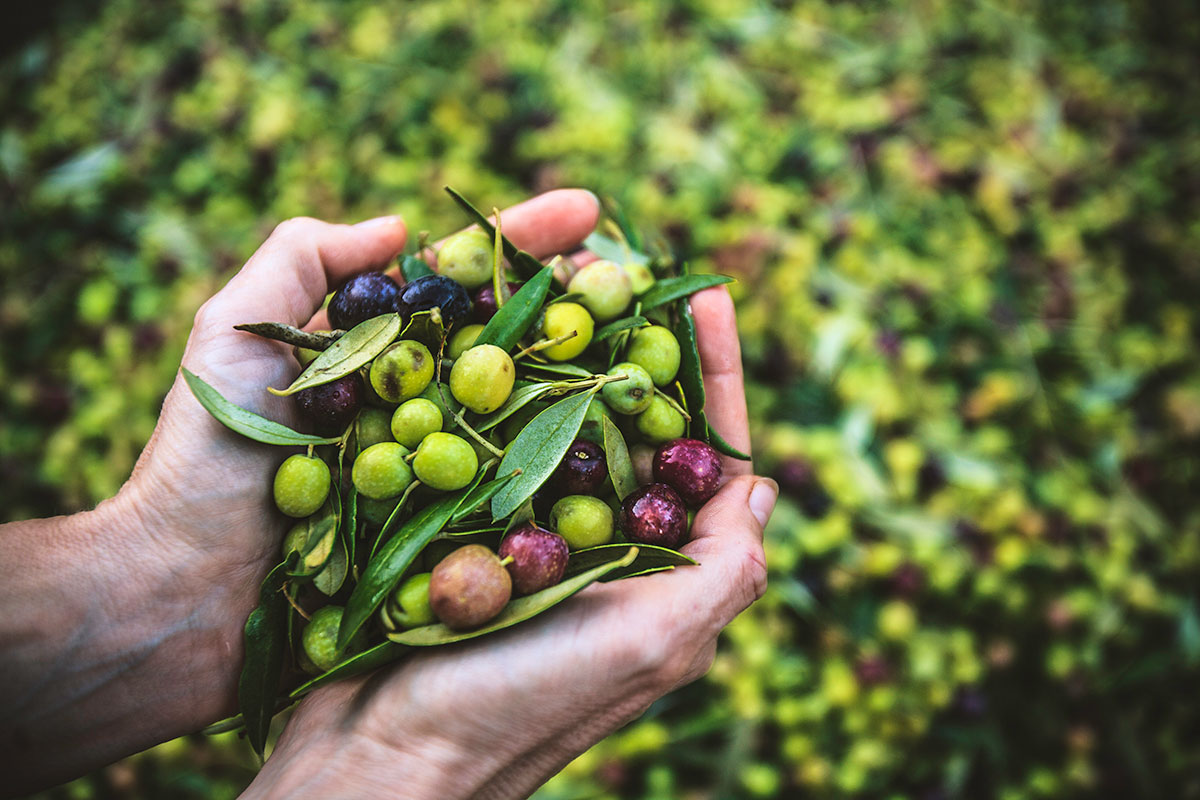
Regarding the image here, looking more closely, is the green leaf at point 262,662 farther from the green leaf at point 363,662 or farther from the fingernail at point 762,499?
the fingernail at point 762,499

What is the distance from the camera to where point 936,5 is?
3318 millimetres

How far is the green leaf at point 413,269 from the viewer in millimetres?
1689

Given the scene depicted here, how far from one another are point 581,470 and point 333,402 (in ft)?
1.73

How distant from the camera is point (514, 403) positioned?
1504 millimetres

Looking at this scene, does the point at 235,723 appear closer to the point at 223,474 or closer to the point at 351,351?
the point at 223,474

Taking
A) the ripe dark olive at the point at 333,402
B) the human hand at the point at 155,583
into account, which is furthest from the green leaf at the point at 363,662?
the ripe dark olive at the point at 333,402

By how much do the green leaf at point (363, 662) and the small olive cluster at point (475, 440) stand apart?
0.11 ft

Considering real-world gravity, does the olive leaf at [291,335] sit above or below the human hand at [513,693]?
above

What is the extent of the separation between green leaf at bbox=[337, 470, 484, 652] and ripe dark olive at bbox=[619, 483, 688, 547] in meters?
0.33

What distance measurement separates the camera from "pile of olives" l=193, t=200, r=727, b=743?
1.33 meters

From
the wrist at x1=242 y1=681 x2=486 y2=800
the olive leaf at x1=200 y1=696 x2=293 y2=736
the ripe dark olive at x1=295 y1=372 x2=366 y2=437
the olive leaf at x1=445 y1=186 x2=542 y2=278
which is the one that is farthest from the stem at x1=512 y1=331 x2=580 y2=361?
the olive leaf at x1=200 y1=696 x2=293 y2=736

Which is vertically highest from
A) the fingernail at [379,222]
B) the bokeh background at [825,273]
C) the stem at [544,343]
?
the fingernail at [379,222]

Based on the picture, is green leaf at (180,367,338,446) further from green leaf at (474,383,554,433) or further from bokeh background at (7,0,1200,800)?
bokeh background at (7,0,1200,800)

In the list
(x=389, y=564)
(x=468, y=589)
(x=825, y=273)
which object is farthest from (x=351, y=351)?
(x=825, y=273)
